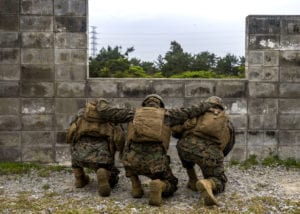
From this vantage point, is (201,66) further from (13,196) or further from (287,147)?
(13,196)

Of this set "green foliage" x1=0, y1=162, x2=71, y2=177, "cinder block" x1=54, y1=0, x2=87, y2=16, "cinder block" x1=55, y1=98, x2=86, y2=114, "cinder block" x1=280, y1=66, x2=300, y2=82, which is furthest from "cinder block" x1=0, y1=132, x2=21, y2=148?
"cinder block" x1=280, y1=66, x2=300, y2=82

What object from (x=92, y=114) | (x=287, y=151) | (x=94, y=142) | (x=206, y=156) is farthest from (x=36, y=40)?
(x=287, y=151)

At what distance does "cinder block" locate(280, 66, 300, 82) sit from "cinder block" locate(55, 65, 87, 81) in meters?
3.10

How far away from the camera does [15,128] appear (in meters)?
7.06

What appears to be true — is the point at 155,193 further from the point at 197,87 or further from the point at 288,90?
the point at 288,90

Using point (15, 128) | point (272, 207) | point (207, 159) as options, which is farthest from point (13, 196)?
point (272, 207)

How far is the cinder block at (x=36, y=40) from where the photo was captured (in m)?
7.02

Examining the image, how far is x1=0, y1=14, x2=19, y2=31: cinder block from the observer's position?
7.00 meters

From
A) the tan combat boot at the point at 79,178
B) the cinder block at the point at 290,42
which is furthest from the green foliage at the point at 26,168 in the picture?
the cinder block at the point at 290,42

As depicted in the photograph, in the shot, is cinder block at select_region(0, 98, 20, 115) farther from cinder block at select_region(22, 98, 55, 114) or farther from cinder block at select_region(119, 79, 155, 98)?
cinder block at select_region(119, 79, 155, 98)

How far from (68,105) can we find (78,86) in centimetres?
33

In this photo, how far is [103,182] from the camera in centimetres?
522

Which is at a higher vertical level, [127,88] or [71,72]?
[71,72]

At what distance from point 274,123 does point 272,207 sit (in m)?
2.53
